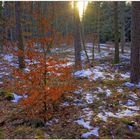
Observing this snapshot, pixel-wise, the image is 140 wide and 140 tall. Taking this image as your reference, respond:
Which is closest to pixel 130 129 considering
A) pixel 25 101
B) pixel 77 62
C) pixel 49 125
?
pixel 49 125

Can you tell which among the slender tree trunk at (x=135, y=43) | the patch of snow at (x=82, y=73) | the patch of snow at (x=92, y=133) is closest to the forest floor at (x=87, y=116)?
the patch of snow at (x=92, y=133)

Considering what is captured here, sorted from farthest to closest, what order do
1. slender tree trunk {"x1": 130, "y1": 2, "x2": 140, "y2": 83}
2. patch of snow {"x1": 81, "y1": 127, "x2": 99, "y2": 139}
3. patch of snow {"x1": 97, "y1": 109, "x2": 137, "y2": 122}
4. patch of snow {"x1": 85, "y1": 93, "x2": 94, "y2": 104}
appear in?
slender tree trunk {"x1": 130, "y1": 2, "x2": 140, "y2": 83} < patch of snow {"x1": 85, "y1": 93, "x2": 94, "y2": 104} < patch of snow {"x1": 97, "y1": 109, "x2": 137, "y2": 122} < patch of snow {"x1": 81, "y1": 127, "x2": 99, "y2": 139}

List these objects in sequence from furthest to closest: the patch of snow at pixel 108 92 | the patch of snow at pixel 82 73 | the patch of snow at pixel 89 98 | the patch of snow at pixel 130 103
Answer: the patch of snow at pixel 82 73, the patch of snow at pixel 108 92, the patch of snow at pixel 89 98, the patch of snow at pixel 130 103

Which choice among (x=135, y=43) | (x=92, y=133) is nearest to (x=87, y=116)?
(x=92, y=133)

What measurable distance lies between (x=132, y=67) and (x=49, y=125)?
6.81 metres

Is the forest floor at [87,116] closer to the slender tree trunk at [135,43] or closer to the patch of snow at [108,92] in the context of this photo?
the patch of snow at [108,92]

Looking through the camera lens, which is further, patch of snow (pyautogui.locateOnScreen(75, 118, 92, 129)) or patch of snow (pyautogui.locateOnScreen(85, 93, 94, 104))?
patch of snow (pyautogui.locateOnScreen(85, 93, 94, 104))

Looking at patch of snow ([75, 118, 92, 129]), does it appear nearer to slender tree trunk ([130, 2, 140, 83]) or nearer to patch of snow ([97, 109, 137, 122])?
patch of snow ([97, 109, 137, 122])

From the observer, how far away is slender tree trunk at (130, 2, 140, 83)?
1389cm

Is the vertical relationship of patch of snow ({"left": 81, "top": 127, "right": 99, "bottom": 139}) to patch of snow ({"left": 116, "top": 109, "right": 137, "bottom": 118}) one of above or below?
below

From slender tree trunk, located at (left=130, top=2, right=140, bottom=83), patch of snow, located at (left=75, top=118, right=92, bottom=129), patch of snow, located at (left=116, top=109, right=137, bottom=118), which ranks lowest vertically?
patch of snow, located at (left=75, top=118, right=92, bottom=129)

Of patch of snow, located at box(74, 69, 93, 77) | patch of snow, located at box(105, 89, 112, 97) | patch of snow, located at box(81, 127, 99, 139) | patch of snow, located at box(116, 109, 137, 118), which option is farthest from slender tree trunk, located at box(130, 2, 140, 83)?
patch of snow, located at box(81, 127, 99, 139)

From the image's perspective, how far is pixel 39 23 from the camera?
9.60 meters

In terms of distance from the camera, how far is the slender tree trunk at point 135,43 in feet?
45.6
